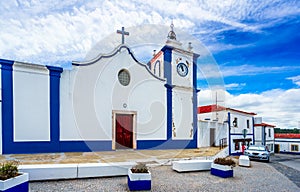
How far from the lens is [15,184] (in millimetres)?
4277

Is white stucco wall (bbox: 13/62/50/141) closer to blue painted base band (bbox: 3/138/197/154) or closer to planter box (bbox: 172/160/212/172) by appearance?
blue painted base band (bbox: 3/138/197/154)

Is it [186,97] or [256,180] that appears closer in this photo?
[256,180]

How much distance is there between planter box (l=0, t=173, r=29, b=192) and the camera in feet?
13.3

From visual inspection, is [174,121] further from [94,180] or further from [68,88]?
[94,180]

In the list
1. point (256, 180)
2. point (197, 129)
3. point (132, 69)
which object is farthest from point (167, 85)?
point (256, 180)

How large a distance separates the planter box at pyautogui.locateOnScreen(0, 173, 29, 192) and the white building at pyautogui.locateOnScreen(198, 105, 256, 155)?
12624mm

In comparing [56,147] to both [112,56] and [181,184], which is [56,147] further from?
[181,184]

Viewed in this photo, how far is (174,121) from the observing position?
14203mm

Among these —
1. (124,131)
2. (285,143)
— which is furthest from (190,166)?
(285,143)

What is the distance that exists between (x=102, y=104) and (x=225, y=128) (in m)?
10.0

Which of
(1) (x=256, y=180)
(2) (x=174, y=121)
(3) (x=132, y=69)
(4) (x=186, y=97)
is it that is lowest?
(1) (x=256, y=180)

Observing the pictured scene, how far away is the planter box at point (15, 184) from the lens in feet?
13.3

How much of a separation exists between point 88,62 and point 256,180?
9323 mm

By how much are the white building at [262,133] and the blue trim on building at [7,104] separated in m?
18.9
